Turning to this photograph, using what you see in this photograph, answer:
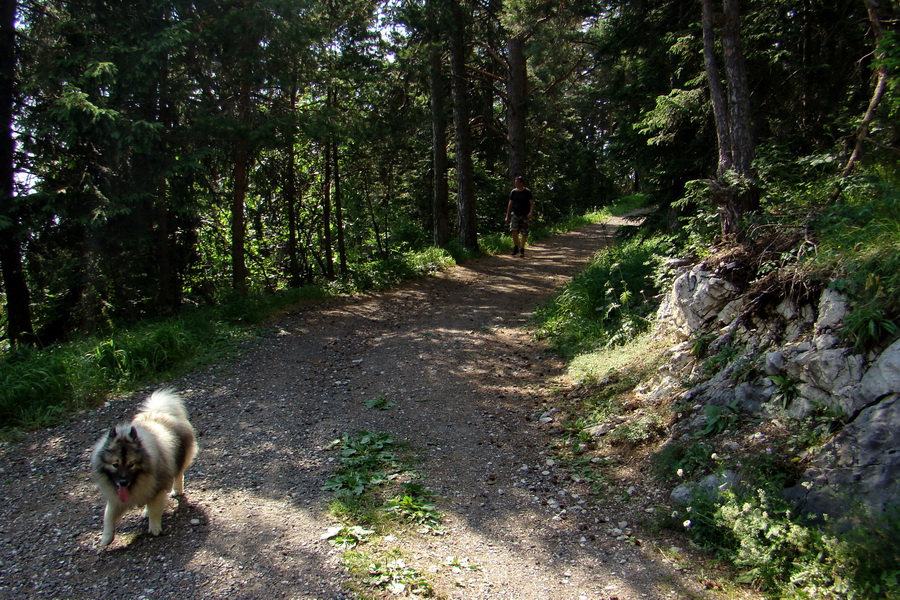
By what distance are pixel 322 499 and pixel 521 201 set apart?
489 inches

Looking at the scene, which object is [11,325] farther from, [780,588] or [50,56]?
[780,588]

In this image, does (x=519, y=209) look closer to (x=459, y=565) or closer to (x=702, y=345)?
(x=702, y=345)

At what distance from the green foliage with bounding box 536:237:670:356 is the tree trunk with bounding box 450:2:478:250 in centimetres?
677

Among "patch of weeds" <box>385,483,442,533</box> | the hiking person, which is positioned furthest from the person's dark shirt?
"patch of weeds" <box>385,483,442,533</box>

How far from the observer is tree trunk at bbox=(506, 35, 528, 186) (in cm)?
1878

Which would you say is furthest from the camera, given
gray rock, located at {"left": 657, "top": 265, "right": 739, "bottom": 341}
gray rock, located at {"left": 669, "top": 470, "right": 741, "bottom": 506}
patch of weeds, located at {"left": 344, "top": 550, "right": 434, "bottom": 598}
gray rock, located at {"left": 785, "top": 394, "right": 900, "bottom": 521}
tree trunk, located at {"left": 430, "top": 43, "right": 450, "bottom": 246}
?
tree trunk, located at {"left": 430, "top": 43, "right": 450, "bottom": 246}

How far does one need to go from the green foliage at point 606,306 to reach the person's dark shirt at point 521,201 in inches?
208

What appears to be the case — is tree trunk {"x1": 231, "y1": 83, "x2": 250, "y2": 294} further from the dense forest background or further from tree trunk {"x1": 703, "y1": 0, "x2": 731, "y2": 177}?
tree trunk {"x1": 703, "y1": 0, "x2": 731, "y2": 177}

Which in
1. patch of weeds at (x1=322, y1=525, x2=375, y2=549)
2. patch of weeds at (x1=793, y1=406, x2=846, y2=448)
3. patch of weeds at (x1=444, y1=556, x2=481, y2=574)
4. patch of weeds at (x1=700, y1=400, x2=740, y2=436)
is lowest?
patch of weeds at (x1=444, y1=556, x2=481, y2=574)

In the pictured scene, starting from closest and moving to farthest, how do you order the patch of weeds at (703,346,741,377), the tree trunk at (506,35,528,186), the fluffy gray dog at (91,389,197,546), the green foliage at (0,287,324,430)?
1. the fluffy gray dog at (91,389,197,546)
2. the patch of weeds at (703,346,741,377)
3. the green foliage at (0,287,324,430)
4. the tree trunk at (506,35,528,186)

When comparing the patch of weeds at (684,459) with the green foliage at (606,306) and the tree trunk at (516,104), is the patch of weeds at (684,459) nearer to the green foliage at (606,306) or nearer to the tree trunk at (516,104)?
the green foliage at (606,306)

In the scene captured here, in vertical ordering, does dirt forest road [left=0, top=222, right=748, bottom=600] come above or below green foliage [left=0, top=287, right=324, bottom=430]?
below

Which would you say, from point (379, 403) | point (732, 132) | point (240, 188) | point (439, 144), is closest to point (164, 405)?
point (379, 403)

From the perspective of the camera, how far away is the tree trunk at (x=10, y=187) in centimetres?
977
